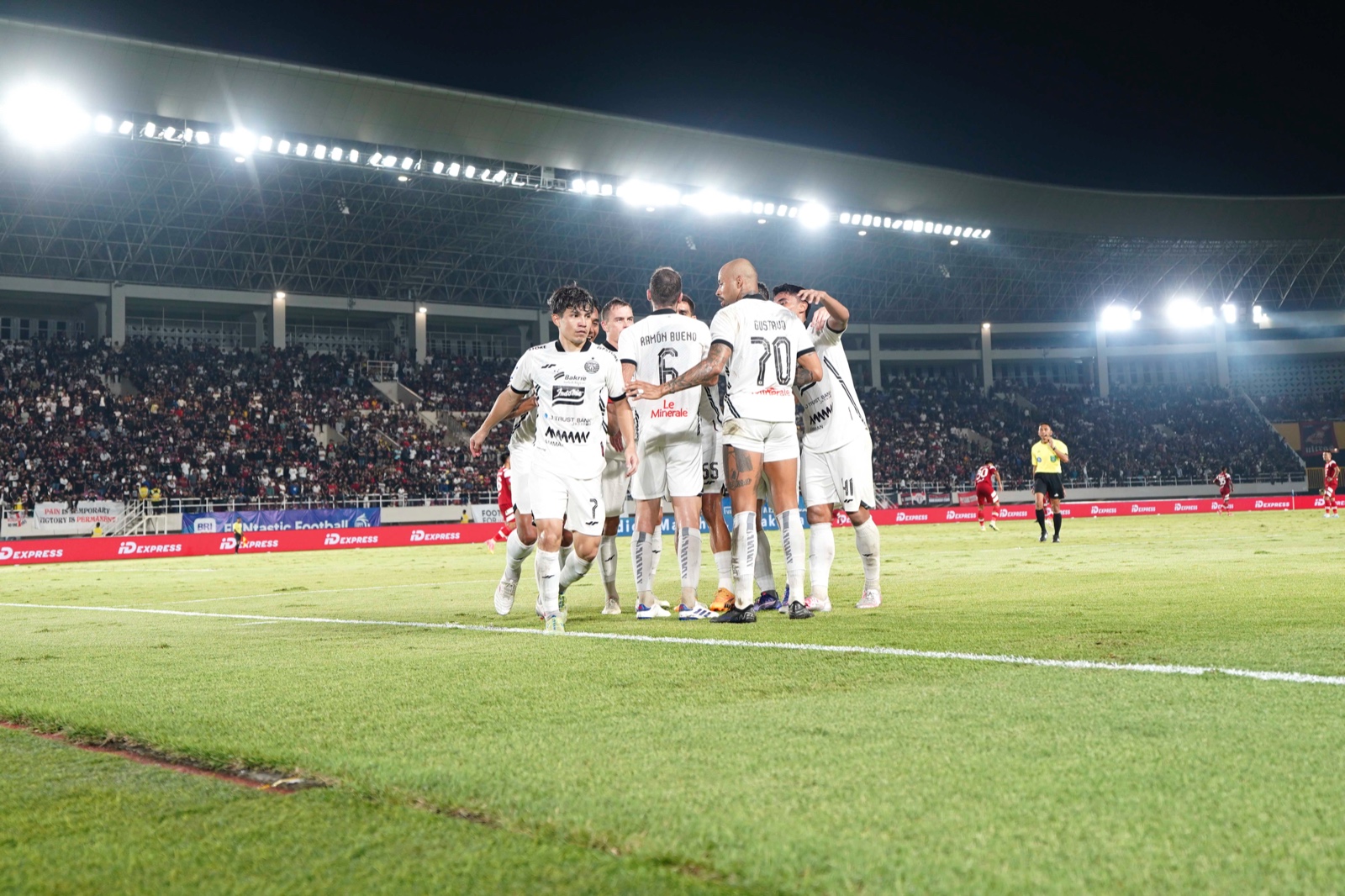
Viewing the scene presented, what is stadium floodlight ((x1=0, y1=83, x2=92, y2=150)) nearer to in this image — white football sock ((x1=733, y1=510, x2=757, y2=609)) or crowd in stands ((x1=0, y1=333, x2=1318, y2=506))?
crowd in stands ((x1=0, y1=333, x2=1318, y2=506))

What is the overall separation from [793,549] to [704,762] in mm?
4778

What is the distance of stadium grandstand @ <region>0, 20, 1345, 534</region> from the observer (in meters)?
34.9

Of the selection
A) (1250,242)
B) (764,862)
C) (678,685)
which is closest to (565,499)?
(678,685)

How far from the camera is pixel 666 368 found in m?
8.12

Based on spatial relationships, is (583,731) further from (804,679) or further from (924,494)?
(924,494)

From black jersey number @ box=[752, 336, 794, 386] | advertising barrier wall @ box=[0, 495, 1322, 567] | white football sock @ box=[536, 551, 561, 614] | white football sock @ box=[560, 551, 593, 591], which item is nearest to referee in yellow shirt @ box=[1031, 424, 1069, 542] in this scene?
black jersey number @ box=[752, 336, 794, 386]

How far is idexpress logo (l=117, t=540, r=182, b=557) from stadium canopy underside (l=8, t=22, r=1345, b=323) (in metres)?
13.3

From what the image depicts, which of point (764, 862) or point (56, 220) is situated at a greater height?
point (56, 220)

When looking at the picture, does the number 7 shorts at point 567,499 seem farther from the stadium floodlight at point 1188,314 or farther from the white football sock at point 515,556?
the stadium floodlight at point 1188,314

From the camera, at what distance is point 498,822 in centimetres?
260

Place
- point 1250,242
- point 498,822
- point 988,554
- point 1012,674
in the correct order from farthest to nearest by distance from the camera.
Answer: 1. point 1250,242
2. point 988,554
3. point 1012,674
4. point 498,822

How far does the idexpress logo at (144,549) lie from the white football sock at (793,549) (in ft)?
77.1

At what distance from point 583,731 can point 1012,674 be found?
1877 mm

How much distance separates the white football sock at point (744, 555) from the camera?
7375 millimetres
